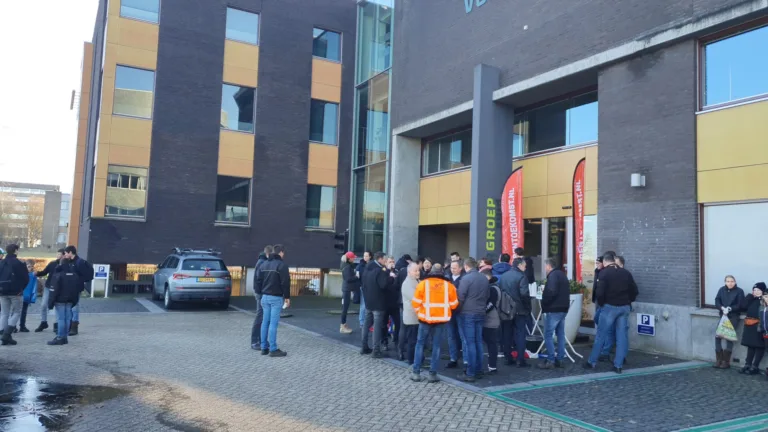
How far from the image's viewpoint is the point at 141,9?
2195 cm

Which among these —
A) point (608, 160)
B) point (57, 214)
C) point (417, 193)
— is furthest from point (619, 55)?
point (57, 214)

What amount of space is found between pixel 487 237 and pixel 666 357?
5454mm

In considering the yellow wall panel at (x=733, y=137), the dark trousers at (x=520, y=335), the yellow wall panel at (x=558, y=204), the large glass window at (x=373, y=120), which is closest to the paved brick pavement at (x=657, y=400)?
the dark trousers at (x=520, y=335)

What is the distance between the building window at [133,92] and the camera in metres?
21.6

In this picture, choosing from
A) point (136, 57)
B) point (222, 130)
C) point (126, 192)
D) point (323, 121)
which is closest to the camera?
point (126, 192)

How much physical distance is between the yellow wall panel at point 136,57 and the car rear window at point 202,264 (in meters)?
9.69

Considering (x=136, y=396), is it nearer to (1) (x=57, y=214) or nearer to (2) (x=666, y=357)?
(2) (x=666, y=357)

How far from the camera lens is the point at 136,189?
71.3 feet

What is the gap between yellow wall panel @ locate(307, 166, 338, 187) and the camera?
2498 cm

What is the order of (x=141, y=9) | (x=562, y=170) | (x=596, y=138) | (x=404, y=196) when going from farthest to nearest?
(x=141, y=9), (x=404, y=196), (x=562, y=170), (x=596, y=138)

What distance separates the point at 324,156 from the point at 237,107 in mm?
4329

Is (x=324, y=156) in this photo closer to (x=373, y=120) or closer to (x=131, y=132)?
(x=373, y=120)

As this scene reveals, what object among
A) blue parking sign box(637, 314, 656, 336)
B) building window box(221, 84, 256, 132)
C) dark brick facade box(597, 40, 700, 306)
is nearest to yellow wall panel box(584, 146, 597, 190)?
dark brick facade box(597, 40, 700, 306)

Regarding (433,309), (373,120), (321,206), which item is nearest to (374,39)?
(373,120)
